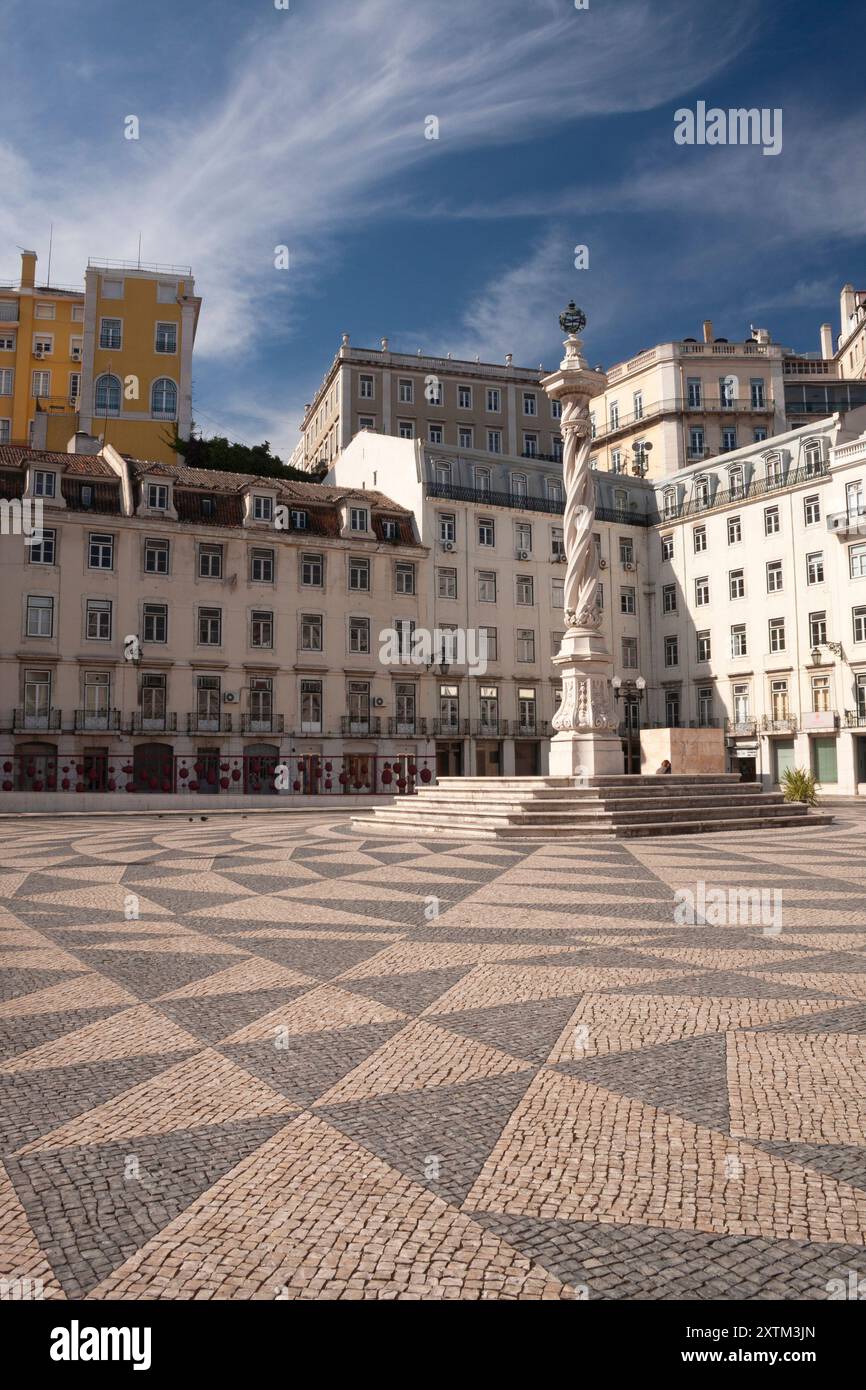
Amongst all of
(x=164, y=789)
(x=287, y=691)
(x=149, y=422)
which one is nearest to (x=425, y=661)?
(x=287, y=691)

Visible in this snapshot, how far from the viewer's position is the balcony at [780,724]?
42.2 metres

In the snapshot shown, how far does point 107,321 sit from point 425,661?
28209 mm

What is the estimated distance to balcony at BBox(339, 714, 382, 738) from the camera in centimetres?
4150

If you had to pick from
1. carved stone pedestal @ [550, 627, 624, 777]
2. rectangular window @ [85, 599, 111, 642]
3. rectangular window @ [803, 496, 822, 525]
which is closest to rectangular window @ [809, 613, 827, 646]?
rectangular window @ [803, 496, 822, 525]

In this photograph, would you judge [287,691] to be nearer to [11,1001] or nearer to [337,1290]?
[11,1001]

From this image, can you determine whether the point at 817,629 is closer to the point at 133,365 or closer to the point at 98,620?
the point at 98,620

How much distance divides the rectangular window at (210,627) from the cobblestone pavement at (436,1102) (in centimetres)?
3214

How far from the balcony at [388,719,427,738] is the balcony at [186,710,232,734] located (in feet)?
23.8

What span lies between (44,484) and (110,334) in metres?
20.0

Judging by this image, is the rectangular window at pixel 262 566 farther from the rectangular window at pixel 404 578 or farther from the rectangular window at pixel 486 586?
the rectangular window at pixel 486 586

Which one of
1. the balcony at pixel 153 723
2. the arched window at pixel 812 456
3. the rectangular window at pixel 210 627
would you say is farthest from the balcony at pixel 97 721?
the arched window at pixel 812 456

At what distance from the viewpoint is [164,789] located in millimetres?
36750

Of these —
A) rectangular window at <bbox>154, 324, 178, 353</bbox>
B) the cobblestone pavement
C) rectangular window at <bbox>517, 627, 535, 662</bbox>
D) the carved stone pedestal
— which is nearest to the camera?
the cobblestone pavement

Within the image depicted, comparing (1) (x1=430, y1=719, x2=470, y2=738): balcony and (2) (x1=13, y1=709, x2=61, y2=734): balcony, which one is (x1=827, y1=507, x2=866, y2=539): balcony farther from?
(2) (x1=13, y1=709, x2=61, y2=734): balcony
